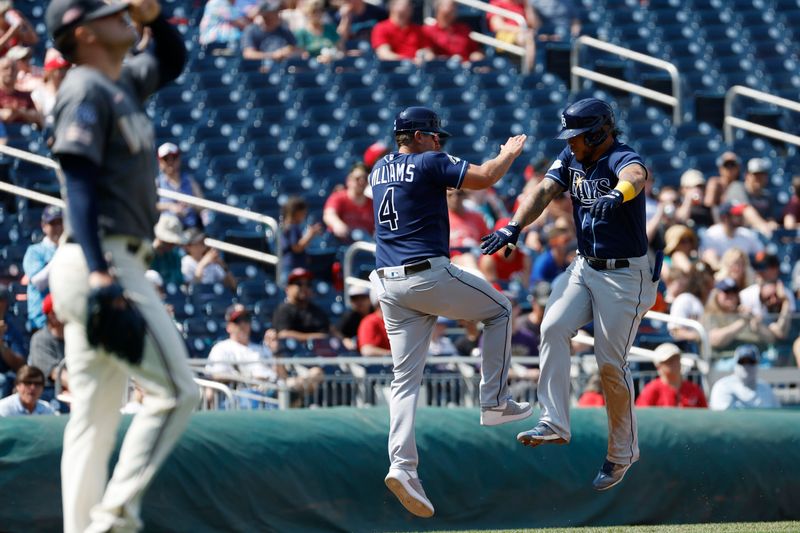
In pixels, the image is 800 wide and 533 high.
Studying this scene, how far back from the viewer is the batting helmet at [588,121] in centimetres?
731

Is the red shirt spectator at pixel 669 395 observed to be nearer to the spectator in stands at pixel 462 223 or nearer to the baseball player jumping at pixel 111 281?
the spectator in stands at pixel 462 223

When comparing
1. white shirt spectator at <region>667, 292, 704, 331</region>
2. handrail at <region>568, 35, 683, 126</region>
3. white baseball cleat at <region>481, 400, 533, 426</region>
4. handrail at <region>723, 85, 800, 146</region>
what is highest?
handrail at <region>568, 35, 683, 126</region>

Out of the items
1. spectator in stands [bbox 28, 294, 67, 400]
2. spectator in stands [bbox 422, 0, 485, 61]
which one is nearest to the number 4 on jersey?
spectator in stands [bbox 28, 294, 67, 400]

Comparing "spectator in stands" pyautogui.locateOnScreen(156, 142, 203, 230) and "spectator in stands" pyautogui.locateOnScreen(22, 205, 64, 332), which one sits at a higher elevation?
"spectator in stands" pyautogui.locateOnScreen(156, 142, 203, 230)

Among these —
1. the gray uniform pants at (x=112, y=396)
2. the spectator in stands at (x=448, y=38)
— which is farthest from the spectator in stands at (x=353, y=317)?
the gray uniform pants at (x=112, y=396)

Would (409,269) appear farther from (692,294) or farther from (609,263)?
(692,294)

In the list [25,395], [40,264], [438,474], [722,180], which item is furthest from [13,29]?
[438,474]

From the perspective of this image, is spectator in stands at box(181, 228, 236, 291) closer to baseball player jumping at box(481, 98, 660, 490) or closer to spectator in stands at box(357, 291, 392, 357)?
spectator in stands at box(357, 291, 392, 357)

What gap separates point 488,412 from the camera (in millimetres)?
7590

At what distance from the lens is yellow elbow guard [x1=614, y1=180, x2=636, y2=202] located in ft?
22.9

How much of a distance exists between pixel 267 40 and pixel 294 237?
3882mm

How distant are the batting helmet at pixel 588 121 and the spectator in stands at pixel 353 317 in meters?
4.68

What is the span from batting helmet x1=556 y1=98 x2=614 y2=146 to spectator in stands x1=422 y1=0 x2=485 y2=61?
9.31 m

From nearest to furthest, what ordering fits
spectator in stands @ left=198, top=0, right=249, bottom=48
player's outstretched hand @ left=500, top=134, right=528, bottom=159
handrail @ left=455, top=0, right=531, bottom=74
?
player's outstretched hand @ left=500, top=134, right=528, bottom=159, spectator in stands @ left=198, top=0, right=249, bottom=48, handrail @ left=455, top=0, right=531, bottom=74
